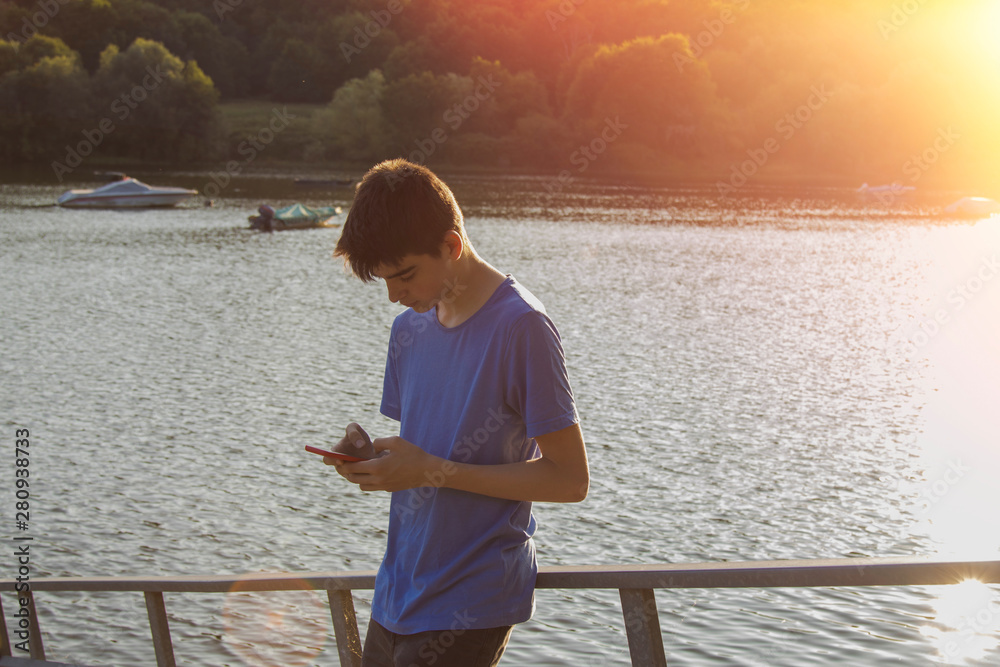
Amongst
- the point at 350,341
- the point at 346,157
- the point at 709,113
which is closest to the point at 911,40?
the point at 709,113

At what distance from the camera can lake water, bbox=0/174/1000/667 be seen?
35.7 feet

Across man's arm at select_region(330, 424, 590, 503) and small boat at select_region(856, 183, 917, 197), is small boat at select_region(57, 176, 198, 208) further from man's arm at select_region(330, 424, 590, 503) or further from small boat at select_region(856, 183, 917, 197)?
man's arm at select_region(330, 424, 590, 503)

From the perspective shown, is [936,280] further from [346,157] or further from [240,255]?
[346,157]

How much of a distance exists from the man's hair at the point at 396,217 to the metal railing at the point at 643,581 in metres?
1.01

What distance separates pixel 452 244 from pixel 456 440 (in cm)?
54

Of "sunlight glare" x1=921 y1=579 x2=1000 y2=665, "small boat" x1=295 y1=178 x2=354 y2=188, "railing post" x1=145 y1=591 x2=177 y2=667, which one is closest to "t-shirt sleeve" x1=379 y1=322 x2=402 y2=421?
"railing post" x1=145 y1=591 x2=177 y2=667

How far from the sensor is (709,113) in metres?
122

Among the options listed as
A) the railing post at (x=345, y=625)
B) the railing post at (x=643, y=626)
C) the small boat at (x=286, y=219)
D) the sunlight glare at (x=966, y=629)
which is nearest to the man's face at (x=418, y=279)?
the railing post at (x=643, y=626)

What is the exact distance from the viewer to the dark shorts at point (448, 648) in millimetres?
2678

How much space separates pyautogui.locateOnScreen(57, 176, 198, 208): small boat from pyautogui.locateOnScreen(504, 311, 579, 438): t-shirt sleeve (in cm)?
6924

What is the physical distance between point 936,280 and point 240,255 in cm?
3174

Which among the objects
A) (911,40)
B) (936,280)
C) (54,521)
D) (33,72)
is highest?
(911,40)

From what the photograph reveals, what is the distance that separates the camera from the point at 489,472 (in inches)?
103

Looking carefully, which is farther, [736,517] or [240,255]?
[240,255]
